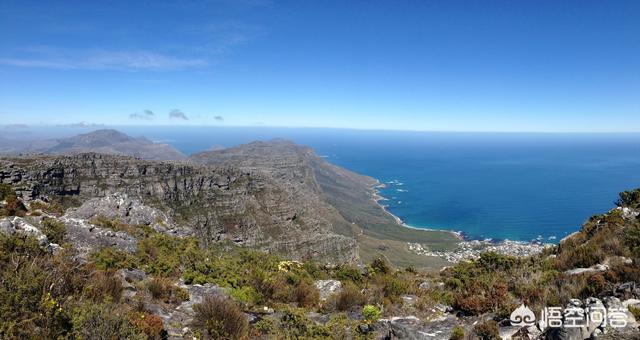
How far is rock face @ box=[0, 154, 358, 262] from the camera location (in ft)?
276

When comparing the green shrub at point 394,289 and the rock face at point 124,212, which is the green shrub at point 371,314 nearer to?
the green shrub at point 394,289

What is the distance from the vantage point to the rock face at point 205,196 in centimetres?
8406

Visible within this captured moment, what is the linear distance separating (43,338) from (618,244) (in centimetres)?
1723

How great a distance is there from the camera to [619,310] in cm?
725

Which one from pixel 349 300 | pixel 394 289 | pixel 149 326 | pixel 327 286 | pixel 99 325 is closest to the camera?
pixel 99 325

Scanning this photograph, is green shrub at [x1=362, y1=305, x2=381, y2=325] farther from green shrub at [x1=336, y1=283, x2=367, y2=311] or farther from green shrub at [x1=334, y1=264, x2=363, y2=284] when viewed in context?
green shrub at [x1=334, y1=264, x2=363, y2=284]

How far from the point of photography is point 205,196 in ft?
330

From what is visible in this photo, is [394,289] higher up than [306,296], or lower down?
higher up

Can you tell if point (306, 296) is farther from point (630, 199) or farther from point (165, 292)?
point (630, 199)


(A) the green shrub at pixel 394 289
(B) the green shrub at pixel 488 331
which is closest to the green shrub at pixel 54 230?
(A) the green shrub at pixel 394 289

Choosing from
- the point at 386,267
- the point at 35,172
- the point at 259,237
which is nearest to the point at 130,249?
the point at 386,267

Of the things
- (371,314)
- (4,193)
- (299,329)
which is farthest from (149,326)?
(4,193)

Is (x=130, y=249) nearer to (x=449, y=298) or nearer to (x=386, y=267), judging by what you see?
(x=386, y=267)

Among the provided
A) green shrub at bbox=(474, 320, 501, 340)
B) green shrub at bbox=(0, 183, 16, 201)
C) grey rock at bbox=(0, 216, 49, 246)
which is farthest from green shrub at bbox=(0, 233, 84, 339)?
green shrub at bbox=(0, 183, 16, 201)
